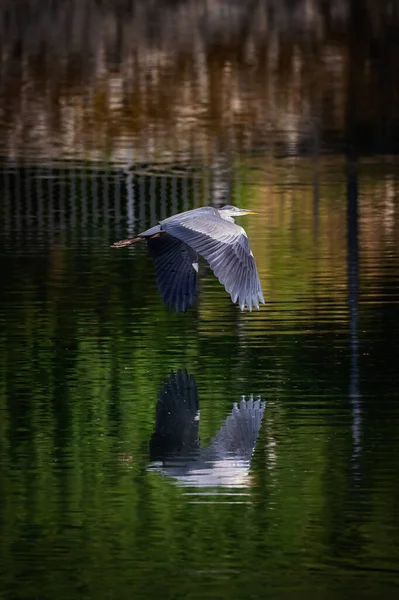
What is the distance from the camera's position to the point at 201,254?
11.3 m

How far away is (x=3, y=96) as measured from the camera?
103 feet

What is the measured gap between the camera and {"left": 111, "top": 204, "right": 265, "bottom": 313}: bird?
11.2 m

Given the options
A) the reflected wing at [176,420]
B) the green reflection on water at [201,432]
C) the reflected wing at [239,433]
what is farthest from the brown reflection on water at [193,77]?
the reflected wing at [239,433]

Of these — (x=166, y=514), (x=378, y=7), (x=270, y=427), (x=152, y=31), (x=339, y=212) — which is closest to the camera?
(x=166, y=514)

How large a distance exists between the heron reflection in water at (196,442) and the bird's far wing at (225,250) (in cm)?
70

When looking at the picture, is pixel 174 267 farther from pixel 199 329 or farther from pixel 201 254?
pixel 201 254

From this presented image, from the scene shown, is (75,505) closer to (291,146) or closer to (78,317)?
(78,317)

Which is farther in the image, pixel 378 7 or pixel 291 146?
pixel 378 7

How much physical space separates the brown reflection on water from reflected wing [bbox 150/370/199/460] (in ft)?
43.7

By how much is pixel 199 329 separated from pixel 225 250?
7.69 feet

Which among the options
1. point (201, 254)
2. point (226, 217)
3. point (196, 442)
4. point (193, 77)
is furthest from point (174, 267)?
point (193, 77)

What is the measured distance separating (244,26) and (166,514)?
3073 centimetres

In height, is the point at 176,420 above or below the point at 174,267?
below

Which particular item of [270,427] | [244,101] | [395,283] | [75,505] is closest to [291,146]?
[244,101]
